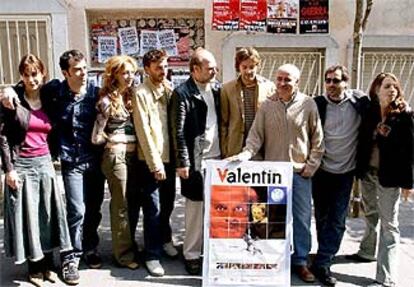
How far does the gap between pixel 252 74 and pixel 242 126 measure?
437mm

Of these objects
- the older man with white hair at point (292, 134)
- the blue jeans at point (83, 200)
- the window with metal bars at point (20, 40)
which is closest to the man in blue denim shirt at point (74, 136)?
the blue jeans at point (83, 200)

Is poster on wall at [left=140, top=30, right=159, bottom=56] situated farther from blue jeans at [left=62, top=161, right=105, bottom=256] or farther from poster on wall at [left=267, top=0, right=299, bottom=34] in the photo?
blue jeans at [left=62, top=161, right=105, bottom=256]

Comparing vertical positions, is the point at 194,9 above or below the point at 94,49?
above

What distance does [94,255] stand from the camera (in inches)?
160

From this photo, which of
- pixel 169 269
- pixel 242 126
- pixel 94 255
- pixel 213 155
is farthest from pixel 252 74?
pixel 94 255

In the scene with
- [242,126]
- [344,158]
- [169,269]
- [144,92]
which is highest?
[144,92]

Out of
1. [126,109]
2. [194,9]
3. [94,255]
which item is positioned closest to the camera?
[126,109]

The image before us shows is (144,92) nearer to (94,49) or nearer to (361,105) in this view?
(361,105)

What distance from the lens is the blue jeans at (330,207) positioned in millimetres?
3717

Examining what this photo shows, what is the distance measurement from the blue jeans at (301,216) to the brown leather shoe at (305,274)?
4 centimetres

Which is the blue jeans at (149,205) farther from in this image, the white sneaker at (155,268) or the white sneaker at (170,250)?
the white sneaker at (170,250)

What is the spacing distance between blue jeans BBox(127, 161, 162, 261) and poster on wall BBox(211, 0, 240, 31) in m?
3.75

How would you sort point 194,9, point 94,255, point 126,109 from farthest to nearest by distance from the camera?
1. point 194,9
2. point 94,255
3. point 126,109

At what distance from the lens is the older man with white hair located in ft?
11.6
